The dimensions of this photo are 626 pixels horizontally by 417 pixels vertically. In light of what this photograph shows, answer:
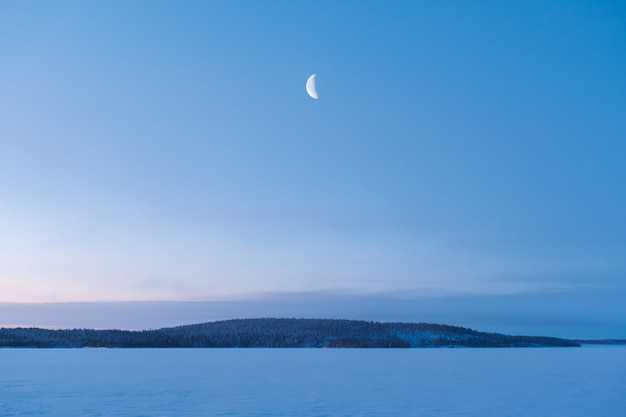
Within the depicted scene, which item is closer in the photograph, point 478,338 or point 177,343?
point 177,343

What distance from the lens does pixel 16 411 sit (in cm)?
2072

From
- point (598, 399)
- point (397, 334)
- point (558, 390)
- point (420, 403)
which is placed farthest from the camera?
point (397, 334)

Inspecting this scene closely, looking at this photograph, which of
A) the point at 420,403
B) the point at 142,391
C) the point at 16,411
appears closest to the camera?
the point at 16,411

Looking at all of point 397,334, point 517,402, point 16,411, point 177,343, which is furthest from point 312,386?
point 397,334

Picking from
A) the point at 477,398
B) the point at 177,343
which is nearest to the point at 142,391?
the point at 477,398

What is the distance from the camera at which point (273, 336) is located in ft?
Result: 479

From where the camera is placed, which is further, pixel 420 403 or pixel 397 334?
pixel 397 334

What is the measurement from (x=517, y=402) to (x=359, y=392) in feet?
19.9

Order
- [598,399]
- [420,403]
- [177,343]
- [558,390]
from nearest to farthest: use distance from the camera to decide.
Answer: [420,403], [598,399], [558,390], [177,343]

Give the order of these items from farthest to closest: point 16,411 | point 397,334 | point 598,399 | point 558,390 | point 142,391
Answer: point 397,334, point 558,390, point 142,391, point 598,399, point 16,411

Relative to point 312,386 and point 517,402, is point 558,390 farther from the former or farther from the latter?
point 312,386

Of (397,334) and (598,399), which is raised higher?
(397,334)

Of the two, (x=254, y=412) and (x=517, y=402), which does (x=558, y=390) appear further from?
(x=254, y=412)

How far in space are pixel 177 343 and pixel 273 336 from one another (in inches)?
767
